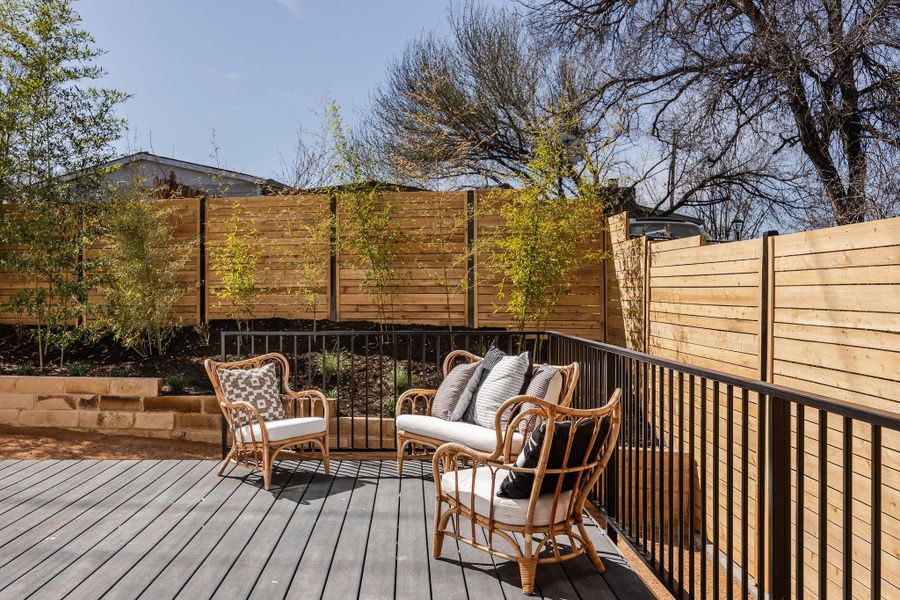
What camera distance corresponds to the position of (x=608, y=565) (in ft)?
9.45

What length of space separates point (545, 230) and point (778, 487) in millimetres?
4789

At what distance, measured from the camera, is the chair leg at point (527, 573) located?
2566mm

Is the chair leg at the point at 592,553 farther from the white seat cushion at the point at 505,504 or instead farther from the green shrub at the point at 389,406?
the green shrub at the point at 389,406

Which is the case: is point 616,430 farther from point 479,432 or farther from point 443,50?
point 443,50

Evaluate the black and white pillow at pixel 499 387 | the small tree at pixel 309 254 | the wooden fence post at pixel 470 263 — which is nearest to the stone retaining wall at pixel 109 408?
the small tree at pixel 309 254

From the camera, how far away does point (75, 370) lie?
22.4ft

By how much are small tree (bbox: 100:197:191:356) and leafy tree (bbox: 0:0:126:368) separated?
0.27m

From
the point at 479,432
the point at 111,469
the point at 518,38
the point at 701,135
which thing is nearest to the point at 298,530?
the point at 479,432

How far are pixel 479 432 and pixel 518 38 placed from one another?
974cm

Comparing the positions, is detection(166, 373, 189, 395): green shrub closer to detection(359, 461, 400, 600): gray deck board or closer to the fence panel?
the fence panel

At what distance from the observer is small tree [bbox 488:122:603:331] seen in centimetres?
642

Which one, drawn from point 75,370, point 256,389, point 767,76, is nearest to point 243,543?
point 256,389

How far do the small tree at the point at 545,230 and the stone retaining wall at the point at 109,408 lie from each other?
3267 millimetres

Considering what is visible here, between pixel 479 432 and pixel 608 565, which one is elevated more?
pixel 479 432
